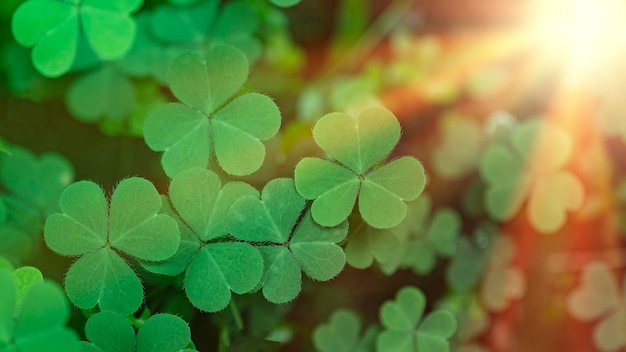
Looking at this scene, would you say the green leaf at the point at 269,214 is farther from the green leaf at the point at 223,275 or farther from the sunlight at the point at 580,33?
the sunlight at the point at 580,33

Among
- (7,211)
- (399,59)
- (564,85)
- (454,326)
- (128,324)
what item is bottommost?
(7,211)

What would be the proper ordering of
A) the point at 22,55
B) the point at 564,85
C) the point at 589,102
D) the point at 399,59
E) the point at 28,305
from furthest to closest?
1. the point at 399,59
2. the point at 564,85
3. the point at 589,102
4. the point at 22,55
5. the point at 28,305

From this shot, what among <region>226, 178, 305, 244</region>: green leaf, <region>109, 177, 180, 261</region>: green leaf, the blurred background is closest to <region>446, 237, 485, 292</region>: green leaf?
the blurred background

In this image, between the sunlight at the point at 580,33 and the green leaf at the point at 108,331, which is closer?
the green leaf at the point at 108,331

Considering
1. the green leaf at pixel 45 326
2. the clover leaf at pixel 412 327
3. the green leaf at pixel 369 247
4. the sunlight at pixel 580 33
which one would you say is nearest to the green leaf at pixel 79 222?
the green leaf at pixel 45 326

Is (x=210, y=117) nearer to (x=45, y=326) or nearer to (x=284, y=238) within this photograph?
(x=284, y=238)

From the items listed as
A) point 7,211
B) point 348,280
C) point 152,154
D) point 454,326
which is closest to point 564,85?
point 348,280

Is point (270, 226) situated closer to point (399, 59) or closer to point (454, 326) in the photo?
point (454, 326)
